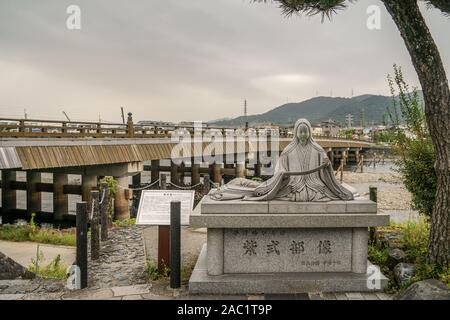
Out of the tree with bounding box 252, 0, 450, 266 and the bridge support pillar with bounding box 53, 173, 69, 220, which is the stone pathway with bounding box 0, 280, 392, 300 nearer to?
the tree with bounding box 252, 0, 450, 266

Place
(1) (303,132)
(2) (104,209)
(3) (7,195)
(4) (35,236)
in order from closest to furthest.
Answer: (1) (303,132) < (2) (104,209) < (4) (35,236) < (3) (7,195)

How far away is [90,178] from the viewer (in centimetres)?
1903

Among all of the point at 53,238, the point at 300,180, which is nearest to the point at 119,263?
the point at 53,238

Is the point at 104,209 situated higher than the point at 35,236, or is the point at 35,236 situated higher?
the point at 104,209

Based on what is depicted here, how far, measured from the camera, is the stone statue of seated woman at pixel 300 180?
608 centimetres

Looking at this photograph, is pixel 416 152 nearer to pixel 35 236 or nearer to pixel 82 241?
pixel 82 241

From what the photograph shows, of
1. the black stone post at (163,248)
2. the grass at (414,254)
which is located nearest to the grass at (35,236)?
the black stone post at (163,248)

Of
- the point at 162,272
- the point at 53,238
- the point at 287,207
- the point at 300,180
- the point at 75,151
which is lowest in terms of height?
the point at 53,238

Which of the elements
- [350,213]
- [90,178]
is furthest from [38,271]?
[90,178]

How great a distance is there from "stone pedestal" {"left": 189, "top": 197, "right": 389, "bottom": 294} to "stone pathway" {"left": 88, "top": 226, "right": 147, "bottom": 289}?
1.45 metres

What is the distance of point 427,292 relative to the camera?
4.72m

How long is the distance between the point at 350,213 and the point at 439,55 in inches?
115

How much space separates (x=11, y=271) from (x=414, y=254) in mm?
7309
